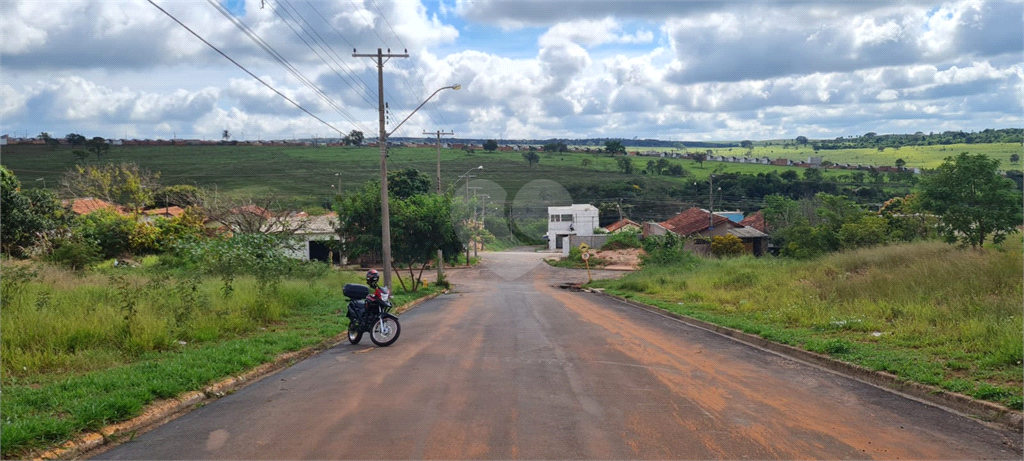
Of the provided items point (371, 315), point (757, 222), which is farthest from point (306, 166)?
point (371, 315)

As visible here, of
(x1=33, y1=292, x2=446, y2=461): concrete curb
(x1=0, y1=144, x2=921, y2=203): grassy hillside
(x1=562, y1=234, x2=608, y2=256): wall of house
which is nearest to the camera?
(x1=33, y1=292, x2=446, y2=461): concrete curb

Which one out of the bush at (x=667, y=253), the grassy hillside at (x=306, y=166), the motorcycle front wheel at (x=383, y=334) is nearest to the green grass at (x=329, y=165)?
the grassy hillside at (x=306, y=166)

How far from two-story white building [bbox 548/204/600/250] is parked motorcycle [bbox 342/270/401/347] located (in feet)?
226

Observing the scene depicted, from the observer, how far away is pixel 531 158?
115312 mm

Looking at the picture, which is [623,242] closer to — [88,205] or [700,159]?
[88,205]

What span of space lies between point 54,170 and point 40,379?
94054mm

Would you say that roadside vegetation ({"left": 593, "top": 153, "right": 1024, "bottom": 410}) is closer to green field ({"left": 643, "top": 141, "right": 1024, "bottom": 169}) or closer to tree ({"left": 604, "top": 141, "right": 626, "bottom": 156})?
green field ({"left": 643, "top": 141, "right": 1024, "bottom": 169})

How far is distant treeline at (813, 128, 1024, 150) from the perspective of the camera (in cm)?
9000

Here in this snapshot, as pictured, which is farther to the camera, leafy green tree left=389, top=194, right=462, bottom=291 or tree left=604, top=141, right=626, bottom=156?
tree left=604, top=141, right=626, bottom=156

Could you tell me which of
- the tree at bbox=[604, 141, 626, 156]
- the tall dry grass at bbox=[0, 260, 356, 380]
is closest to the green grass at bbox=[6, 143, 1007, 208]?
the tree at bbox=[604, 141, 626, 156]

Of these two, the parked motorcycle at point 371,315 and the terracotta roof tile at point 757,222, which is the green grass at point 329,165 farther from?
the parked motorcycle at point 371,315

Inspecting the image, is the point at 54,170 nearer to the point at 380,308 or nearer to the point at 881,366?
the point at 380,308

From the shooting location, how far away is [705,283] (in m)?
27.9

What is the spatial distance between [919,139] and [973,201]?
101 meters
